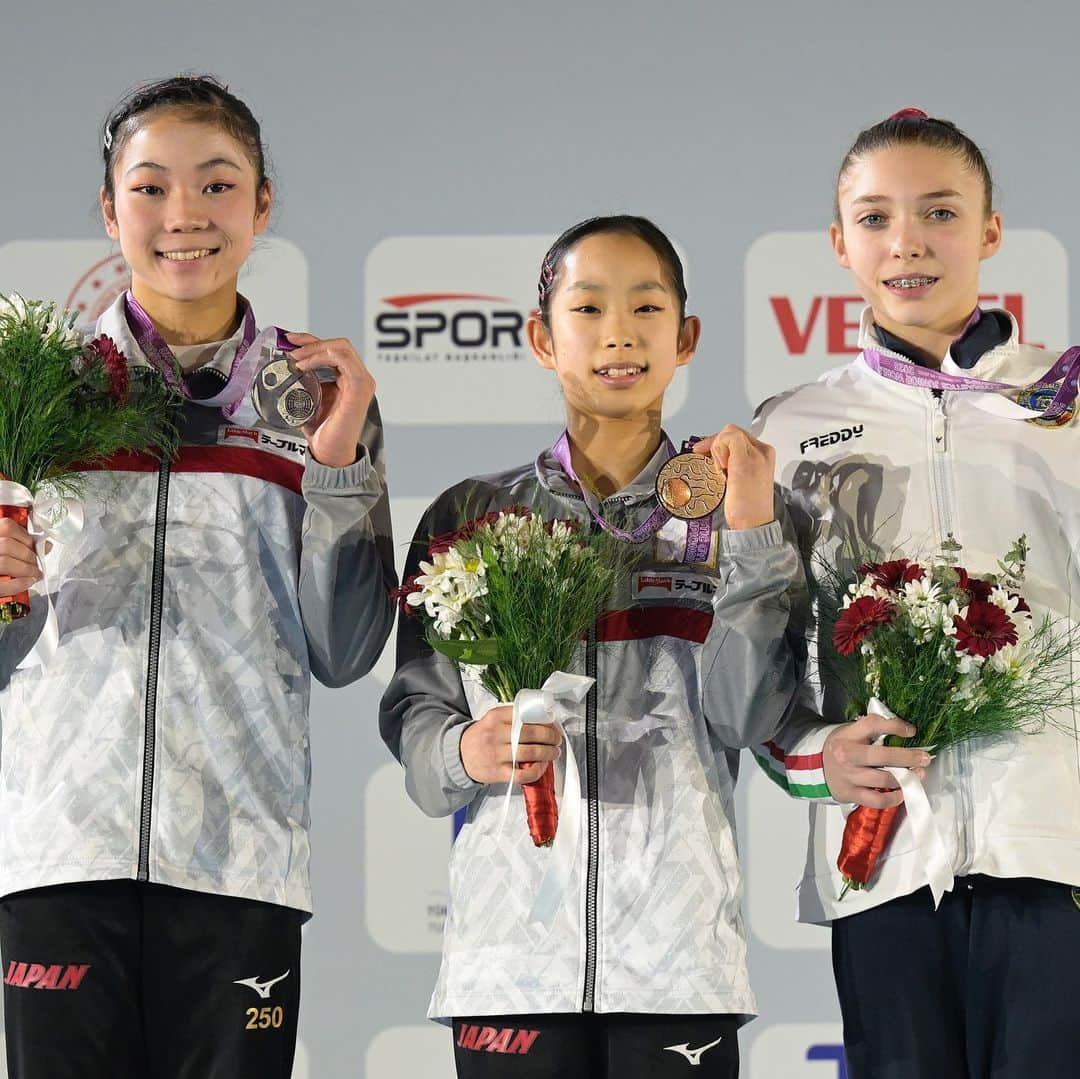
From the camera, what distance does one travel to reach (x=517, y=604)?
274 cm

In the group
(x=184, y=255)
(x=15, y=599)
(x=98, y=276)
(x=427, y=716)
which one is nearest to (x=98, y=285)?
(x=98, y=276)

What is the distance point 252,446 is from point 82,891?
773mm

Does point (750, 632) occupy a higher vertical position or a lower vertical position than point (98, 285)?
lower

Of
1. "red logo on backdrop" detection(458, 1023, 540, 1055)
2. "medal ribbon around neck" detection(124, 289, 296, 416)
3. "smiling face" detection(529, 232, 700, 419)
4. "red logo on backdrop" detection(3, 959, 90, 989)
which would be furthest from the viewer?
"smiling face" detection(529, 232, 700, 419)

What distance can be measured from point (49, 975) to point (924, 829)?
4.40 feet

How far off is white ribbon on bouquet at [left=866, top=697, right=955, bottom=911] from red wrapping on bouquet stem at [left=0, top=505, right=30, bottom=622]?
1324 millimetres

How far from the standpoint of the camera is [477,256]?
14.4ft

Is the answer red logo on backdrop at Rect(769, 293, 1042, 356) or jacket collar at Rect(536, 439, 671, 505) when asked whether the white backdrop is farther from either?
jacket collar at Rect(536, 439, 671, 505)

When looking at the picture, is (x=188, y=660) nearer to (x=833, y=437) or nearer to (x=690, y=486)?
(x=690, y=486)

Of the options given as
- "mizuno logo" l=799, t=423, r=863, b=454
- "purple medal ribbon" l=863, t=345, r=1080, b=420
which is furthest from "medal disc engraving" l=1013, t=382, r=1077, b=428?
"mizuno logo" l=799, t=423, r=863, b=454

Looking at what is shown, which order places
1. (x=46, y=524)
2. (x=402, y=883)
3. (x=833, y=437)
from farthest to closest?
(x=402, y=883) → (x=833, y=437) → (x=46, y=524)

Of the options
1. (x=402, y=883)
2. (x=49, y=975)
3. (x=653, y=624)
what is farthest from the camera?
(x=402, y=883)

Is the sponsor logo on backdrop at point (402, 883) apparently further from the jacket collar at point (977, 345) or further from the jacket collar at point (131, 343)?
the jacket collar at point (977, 345)

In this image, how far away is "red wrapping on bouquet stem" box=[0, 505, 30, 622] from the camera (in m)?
2.71
